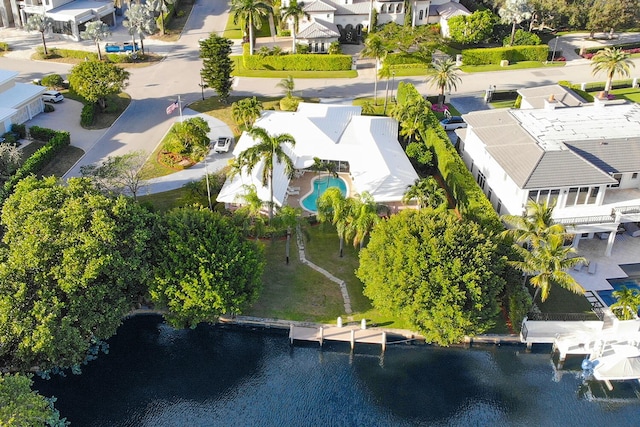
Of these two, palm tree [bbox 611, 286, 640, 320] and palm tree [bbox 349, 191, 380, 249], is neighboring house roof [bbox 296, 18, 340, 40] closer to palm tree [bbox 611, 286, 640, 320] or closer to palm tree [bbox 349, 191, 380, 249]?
palm tree [bbox 349, 191, 380, 249]

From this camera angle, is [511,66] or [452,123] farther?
[511,66]

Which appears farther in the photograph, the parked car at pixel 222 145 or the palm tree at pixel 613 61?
the palm tree at pixel 613 61

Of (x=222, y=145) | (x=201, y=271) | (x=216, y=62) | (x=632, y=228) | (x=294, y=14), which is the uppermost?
(x=294, y=14)

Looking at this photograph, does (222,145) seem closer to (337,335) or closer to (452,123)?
(452,123)

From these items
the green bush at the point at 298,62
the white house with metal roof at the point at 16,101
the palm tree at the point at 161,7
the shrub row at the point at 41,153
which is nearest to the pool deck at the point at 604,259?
the green bush at the point at 298,62

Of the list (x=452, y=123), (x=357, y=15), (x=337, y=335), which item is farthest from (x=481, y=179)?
(x=357, y=15)

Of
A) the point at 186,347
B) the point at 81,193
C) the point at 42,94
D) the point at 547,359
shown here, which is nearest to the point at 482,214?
the point at 547,359

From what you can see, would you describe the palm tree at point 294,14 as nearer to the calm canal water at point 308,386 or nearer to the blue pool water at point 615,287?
the calm canal water at point 308,386
